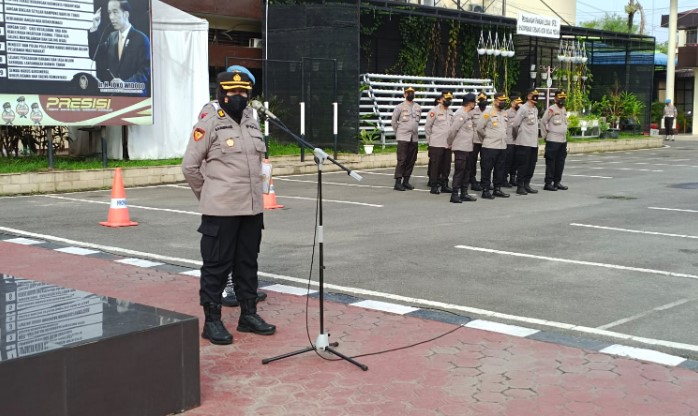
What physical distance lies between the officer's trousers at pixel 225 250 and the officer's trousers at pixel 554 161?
11364 millimetres

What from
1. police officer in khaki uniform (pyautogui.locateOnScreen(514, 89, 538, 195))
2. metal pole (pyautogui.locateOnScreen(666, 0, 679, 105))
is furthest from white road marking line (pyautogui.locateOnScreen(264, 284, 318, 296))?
metal pole (pyautogui.locateOnScreen(666, 0, 679, 105))

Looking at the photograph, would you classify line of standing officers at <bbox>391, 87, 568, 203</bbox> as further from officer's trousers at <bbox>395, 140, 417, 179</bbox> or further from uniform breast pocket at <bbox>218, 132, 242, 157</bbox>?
uniform breast pocket at <bbox>218, 132, 242, 157</bbox>

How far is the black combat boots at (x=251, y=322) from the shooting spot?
6465 mm

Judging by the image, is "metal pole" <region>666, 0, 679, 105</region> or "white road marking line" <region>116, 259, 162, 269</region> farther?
"metal pole" <region>666, 0, 679, 105</region>

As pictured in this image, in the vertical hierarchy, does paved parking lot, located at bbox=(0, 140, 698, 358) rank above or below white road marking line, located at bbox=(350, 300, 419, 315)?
above

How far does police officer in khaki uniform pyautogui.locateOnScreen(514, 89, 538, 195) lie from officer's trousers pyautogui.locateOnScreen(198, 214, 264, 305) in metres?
10.6

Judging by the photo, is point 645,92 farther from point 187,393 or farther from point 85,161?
point 187,393

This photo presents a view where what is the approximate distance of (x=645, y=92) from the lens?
33.7 meters

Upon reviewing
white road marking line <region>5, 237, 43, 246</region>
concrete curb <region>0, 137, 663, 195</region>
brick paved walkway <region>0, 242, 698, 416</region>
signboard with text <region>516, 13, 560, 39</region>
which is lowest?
brick paved walkway <region>0, 242, 698, 416</region>

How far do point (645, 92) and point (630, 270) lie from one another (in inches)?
1043

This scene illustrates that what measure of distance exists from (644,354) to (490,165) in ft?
31.4

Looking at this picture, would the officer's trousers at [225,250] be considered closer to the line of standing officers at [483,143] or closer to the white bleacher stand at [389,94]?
the line of standing officers at [483,143]

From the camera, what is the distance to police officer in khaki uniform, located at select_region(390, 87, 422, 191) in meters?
16.8

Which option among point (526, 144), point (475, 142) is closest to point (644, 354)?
point (475, 142)
